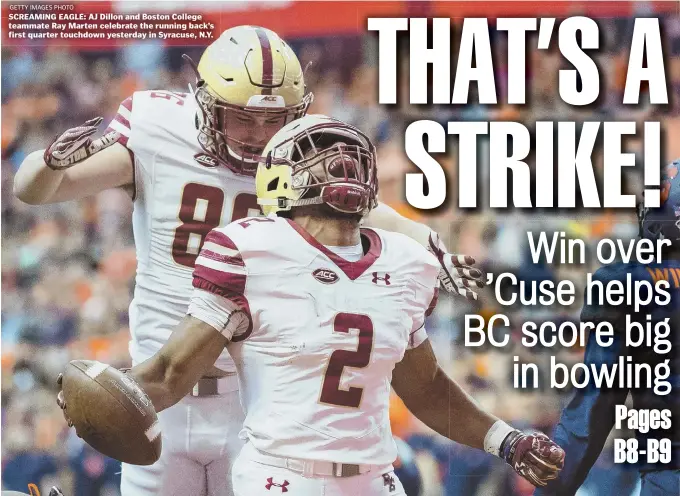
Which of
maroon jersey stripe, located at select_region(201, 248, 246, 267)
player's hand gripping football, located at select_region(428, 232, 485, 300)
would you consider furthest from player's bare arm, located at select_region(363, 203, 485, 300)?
maroon jersey stripe, located at select_region(201, 248, 246, 267)

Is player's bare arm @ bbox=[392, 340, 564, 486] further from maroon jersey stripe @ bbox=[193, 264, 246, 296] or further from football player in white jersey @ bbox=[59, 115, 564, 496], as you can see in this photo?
maroon jersey stripe @ bbox=[193, 264, 246, 296]

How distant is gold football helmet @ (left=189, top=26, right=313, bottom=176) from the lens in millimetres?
2848

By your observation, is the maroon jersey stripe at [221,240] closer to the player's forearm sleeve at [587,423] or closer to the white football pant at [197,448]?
the white football pant at [197,448]

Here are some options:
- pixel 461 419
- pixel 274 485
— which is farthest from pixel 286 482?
pixel 461 419

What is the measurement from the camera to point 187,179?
2.94 m

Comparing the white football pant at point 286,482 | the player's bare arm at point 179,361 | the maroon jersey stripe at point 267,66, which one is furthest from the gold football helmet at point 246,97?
the white football pant at point 286,482

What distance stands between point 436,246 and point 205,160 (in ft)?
2.58

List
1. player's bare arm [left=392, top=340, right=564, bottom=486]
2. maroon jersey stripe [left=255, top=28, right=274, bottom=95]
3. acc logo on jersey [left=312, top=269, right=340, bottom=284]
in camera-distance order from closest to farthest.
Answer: acc logo on jersey [left=312, top=269, right=340, bottom=284] < player's bare arm [left=392, top=340, right=564, bottom=486] < maroon jersey stripe [left=255, top=28, right=274, bottom=95]

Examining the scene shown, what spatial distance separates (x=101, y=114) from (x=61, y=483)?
1.28m

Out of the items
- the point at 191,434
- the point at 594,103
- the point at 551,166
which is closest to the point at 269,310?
the point at 191,434

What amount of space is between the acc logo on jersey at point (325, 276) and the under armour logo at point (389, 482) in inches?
20.5

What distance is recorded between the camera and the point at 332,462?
231 centimetres

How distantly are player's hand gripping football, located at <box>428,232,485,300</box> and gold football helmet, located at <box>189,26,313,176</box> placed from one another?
0.62 metres

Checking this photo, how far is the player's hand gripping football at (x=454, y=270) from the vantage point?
3.04 meters
